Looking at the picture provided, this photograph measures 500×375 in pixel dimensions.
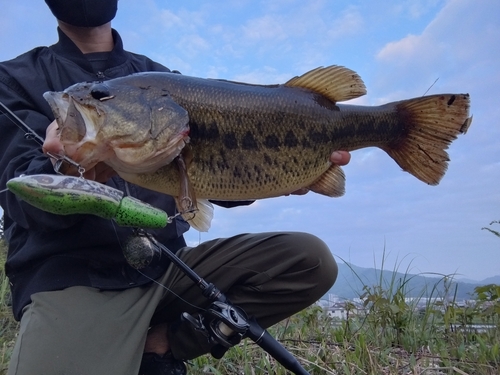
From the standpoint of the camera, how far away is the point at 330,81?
3.00 meters

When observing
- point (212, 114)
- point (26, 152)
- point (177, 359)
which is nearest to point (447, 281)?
point (177, 359)

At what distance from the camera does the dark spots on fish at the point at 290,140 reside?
283cm

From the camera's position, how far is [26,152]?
2.79 meters

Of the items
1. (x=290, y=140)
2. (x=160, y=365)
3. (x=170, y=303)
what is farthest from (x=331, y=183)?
(x=160, y=365)

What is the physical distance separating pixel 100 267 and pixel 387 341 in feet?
7.10

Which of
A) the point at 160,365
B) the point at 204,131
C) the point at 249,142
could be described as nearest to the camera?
the point at 204,131

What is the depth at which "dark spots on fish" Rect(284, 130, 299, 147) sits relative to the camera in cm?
283

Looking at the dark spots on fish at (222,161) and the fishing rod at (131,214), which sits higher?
the dark spots on fish at (222,161)

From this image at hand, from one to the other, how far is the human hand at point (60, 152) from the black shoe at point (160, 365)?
1.34m

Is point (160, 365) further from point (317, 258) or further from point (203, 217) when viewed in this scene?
point (317, 258)

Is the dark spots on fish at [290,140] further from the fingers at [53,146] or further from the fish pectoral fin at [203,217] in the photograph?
the fingers at [53,146]

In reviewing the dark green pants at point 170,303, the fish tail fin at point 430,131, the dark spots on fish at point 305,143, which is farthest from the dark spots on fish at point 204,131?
the fish tail fin at point 430,131

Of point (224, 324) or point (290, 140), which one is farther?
point (290, 140)

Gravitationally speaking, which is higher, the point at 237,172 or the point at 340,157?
the point at 340,157
